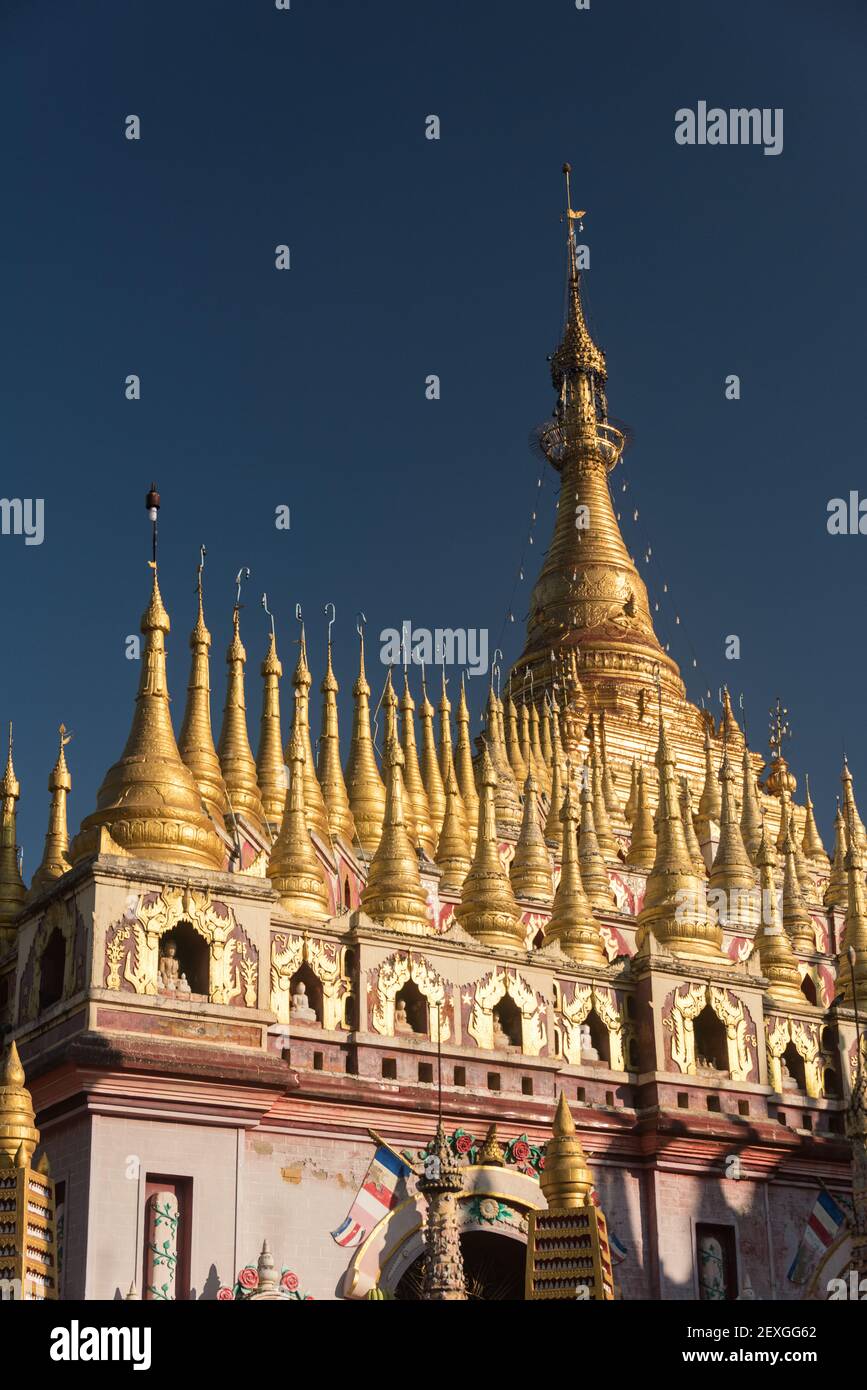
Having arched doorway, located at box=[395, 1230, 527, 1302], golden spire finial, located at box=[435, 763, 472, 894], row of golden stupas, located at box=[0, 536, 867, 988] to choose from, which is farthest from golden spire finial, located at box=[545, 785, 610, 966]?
arched doorway, located at box=[395, 1230, 527, 1302]

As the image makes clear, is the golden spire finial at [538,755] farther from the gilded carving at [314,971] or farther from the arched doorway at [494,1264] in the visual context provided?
the arched doorway at [494,1264]

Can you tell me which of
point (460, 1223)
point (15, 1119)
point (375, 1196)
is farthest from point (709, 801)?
point (15, 1119)

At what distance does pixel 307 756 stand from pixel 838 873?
22.0 metres

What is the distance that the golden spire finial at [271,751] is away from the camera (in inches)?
1811

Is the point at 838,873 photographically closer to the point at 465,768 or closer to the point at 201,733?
the point at 465,768

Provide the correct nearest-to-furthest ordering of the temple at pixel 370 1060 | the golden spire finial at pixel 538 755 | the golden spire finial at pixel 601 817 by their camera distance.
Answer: the temple at pixel 370 1060, the golden spire finial at pixel 601 817, the golden spire finial at pixel 538 755

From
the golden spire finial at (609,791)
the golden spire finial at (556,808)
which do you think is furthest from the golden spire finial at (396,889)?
the golden spire finial at (609,791)

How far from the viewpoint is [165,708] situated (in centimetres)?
3494

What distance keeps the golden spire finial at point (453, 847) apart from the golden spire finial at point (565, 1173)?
16805mm

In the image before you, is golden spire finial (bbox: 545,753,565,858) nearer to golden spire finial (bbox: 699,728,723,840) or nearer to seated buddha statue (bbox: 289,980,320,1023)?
golden spire finial (bbox: 699,728,723,840)

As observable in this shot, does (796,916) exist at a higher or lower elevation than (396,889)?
higher

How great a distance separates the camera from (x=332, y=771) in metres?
49.2
